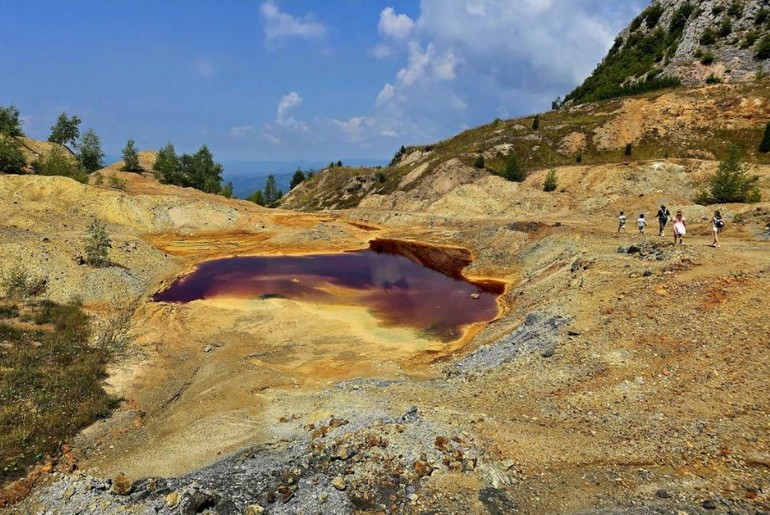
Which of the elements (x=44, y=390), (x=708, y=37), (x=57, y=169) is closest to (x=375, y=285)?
(x=44, y=390)

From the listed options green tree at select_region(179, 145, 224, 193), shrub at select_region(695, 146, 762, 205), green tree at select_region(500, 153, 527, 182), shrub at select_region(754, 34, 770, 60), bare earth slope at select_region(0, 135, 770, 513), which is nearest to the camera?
bare earth slope at select_region(0, 135, 770, 513)

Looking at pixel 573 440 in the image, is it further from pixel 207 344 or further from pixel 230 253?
pixel 230 253

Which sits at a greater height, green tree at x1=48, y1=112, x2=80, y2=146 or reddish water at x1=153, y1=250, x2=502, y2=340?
green tree at x1=48, y1=112, x2=80, y2=146

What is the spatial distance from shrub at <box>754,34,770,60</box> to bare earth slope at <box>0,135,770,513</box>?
170 ft

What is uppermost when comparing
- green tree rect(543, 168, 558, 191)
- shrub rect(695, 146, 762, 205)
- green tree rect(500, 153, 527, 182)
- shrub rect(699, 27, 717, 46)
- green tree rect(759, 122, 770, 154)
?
shrub rect(699, 27, 717, 46)

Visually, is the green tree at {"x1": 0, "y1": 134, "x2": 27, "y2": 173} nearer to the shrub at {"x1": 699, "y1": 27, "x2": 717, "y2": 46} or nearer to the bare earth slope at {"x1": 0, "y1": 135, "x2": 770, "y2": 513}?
the bare earth slope at {"x1": 0, "y1": 135, "x2": 770, "y2": 513}

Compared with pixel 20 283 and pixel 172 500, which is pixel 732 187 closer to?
pixel 172 500

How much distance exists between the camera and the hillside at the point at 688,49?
76562mm

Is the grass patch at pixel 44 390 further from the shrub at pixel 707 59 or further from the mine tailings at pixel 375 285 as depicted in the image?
the shrub at pixel 707 59

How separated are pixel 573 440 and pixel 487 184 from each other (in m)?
59.1

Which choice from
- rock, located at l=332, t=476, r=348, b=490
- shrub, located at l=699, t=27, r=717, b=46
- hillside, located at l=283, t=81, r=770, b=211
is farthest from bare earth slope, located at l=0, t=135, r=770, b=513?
shrub, located at l=699, t=27, r=717, b=46

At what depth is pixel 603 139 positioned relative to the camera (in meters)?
71.9

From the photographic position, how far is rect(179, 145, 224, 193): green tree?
92.2 m

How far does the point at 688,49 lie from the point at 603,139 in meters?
33.5
